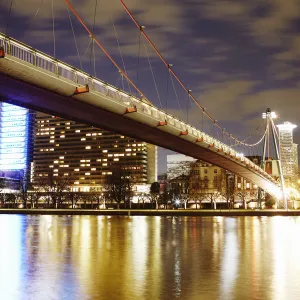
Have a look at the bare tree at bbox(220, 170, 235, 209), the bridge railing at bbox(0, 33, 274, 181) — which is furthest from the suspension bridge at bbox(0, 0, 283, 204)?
the bare tree at bbox(220, 170, 235, 209)

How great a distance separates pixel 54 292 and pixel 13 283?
1.49m

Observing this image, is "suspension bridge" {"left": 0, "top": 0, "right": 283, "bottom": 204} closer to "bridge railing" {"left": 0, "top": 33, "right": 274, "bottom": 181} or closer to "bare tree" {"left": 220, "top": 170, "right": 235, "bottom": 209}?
"bridge railing" {"left": 0, "top": 33, "right": 274, "bottom": 181}

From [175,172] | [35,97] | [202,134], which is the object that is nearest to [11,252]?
[35,97]

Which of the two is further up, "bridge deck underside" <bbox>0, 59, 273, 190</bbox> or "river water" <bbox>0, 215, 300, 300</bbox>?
"bridge deck underside" <bbox>0, 59, 273, 190</bbox>

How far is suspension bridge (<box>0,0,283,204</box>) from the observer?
28.2 m

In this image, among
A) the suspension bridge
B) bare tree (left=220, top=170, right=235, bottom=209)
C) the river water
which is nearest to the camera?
the river water

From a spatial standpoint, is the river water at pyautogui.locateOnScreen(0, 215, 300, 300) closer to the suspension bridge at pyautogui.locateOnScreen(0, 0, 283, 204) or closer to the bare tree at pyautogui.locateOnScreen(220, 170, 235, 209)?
the suspension bridge at pyautogui.locateOnScreen(0, 0, 283, 204)

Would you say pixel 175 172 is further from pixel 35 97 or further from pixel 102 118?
pixel 35 97

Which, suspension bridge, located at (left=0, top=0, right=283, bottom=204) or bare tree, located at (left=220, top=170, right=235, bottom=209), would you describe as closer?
suspension bridge, located at (left=0, top=0, right=283, bottom=204)

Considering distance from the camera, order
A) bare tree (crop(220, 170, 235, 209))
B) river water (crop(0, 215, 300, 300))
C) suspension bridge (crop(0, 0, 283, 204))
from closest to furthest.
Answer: river water (crop(0, 215, 300, 300)) → suspension bridge (crop(0, 0, 283, 204)) → bare tree (crop(220, 170, 235, 209))

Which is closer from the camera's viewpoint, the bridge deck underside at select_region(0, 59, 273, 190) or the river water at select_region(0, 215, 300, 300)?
the river water at select_region(0, 215, 300, 300)

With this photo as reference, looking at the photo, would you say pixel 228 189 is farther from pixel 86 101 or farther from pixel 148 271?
pixel 148 271

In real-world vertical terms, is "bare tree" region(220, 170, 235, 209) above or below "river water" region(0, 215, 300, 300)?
above

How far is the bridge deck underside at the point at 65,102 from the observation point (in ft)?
93.8
